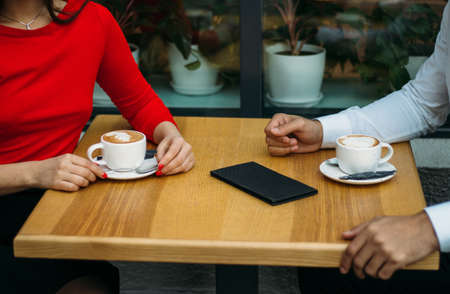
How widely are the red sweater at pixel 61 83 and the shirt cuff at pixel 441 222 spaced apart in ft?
2.78

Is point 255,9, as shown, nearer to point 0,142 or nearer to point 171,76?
point 171,76

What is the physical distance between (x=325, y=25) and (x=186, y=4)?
70cm

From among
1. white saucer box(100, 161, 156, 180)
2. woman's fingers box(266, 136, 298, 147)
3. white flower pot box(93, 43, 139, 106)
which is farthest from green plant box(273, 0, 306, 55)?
white saucer box(100, 161, 156, 180)

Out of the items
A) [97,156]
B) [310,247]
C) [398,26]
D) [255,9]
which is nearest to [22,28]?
[97,156]

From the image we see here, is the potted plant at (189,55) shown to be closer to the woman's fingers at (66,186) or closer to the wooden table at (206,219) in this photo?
the wooden table at (206,219)

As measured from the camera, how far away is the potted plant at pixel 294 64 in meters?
2.97

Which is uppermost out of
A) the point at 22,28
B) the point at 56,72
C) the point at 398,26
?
the point at 22,28

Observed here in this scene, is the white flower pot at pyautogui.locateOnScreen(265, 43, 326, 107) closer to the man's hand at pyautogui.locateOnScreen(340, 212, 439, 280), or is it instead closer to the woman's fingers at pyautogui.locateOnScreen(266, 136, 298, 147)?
the woman's fingers at pyautogui.locateOnScreen(266, 136, 298, 147)

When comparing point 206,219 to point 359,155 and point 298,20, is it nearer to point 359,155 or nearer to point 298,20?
point 359,155

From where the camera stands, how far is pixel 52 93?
167 centimetres

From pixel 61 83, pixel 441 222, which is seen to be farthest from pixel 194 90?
pixel 441 222

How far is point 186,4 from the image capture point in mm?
3012

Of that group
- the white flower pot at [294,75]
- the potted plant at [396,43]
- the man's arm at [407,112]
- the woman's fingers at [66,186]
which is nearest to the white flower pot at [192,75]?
the white flower pot at [294,75]

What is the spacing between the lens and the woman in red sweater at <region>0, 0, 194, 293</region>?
1496 mm
